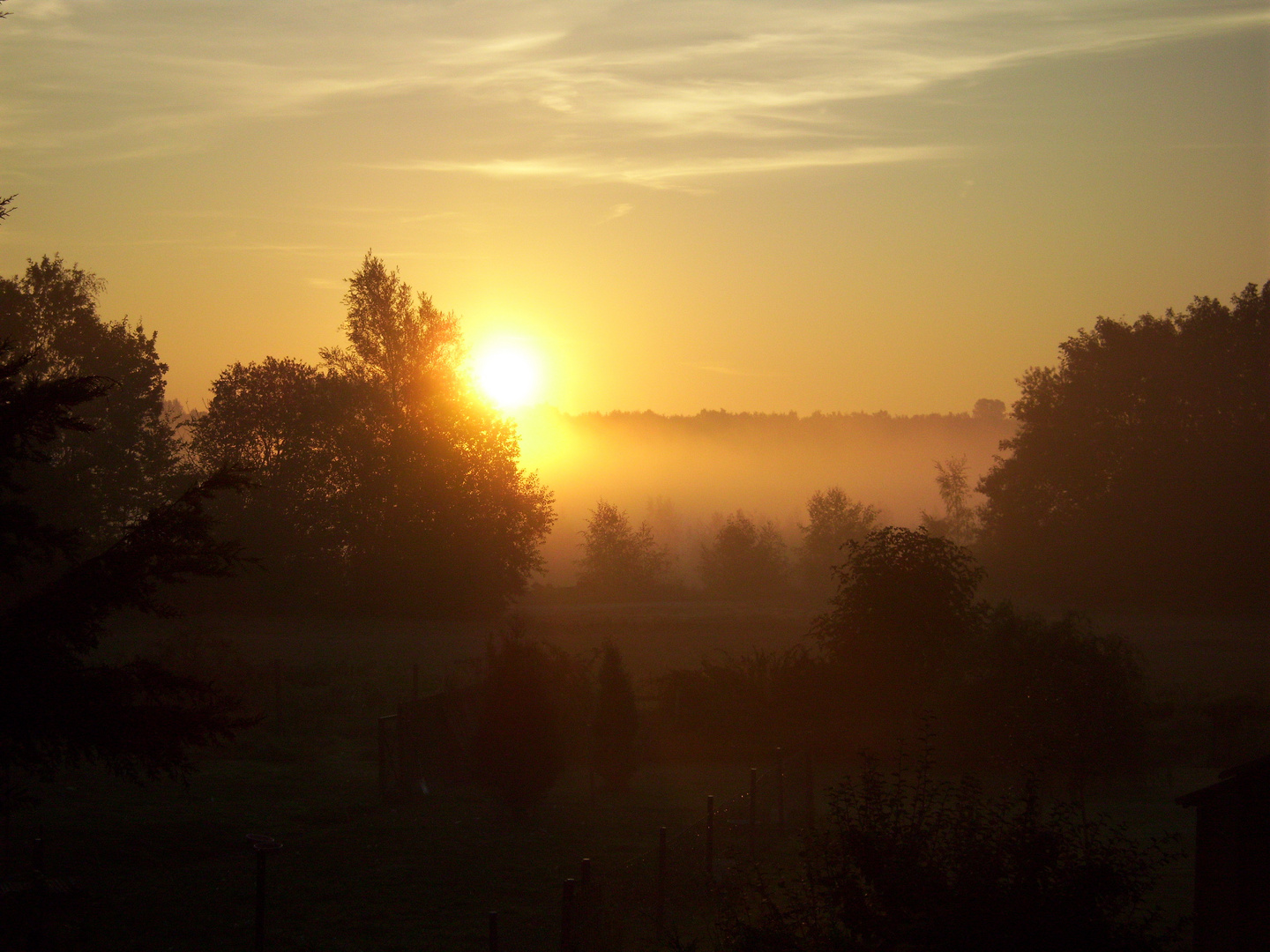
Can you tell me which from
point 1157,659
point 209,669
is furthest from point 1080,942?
point 1157,659

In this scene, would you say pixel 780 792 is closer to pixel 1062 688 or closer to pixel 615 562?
pixel 1062 688

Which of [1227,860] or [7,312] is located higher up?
[7,312]

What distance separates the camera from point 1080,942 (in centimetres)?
743

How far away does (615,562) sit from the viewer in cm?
7862

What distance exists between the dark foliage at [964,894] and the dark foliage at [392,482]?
42777 mm

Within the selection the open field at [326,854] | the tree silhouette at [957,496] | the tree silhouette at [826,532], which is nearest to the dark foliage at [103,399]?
the open field at [326,854]

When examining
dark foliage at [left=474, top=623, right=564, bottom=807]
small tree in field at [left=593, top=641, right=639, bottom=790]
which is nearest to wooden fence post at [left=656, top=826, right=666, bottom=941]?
dark foliage at [left=474, top=623, right=564, bottom=807]

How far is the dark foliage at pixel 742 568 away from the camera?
3071 inches

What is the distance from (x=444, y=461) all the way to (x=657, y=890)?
127ft

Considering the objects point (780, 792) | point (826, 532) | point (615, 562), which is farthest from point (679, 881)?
point (826, 532)

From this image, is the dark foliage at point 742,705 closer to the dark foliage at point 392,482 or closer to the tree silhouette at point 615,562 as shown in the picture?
the dark foliage at point 392,482

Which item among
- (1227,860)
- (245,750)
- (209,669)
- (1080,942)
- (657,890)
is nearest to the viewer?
(1080,942)

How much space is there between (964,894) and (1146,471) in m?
63.7

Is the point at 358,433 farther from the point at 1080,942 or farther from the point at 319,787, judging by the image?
the point at 1080,942
